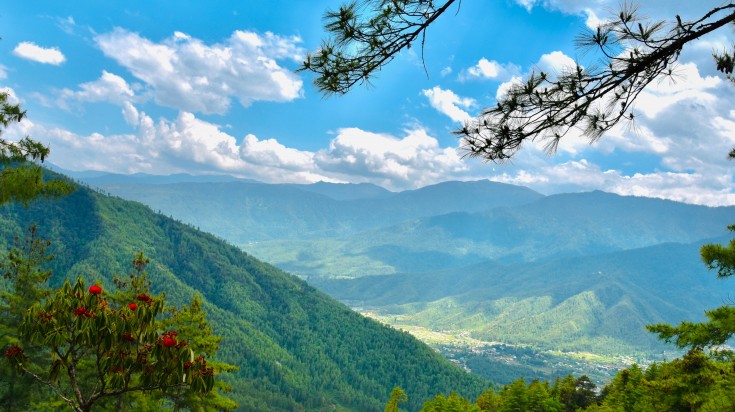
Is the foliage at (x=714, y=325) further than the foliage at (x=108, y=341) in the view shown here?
Yes

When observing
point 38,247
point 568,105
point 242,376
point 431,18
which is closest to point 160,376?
point 431,18

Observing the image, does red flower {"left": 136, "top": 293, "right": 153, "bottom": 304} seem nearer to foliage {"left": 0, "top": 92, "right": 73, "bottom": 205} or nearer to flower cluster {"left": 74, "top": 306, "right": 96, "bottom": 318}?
flower cluster {"left": 74, "top": 306, "right": 96, "bottom": 318}

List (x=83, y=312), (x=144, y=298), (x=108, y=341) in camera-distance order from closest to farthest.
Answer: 1. (x=83, y=312)
2. (x=108, y=341)
3. (x=144, y=298)

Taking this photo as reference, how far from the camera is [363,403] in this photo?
15988 centimetres

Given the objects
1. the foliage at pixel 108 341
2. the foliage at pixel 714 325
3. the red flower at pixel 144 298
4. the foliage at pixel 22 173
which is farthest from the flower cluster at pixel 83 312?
the foliage at pixel 714 325

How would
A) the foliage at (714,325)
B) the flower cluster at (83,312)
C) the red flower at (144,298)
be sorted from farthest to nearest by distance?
the foliage at (714,325), the red flower at (144,298), the flower cluster at (83,312)

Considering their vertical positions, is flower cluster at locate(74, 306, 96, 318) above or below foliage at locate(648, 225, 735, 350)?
below

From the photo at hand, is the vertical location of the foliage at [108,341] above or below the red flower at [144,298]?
below

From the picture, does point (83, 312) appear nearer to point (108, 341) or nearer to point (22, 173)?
point (108, 341)

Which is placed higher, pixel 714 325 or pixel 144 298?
pixel 714 325

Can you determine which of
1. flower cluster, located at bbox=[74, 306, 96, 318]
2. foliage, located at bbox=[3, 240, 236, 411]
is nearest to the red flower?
foliage, located at bbox=[3, 240, 236, 411]

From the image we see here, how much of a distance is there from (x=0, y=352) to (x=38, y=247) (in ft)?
13.3

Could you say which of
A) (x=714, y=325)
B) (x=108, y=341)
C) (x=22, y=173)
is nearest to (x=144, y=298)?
(x=108, y=341)

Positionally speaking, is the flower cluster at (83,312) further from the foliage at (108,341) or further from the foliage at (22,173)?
the foliage at (22,173)
